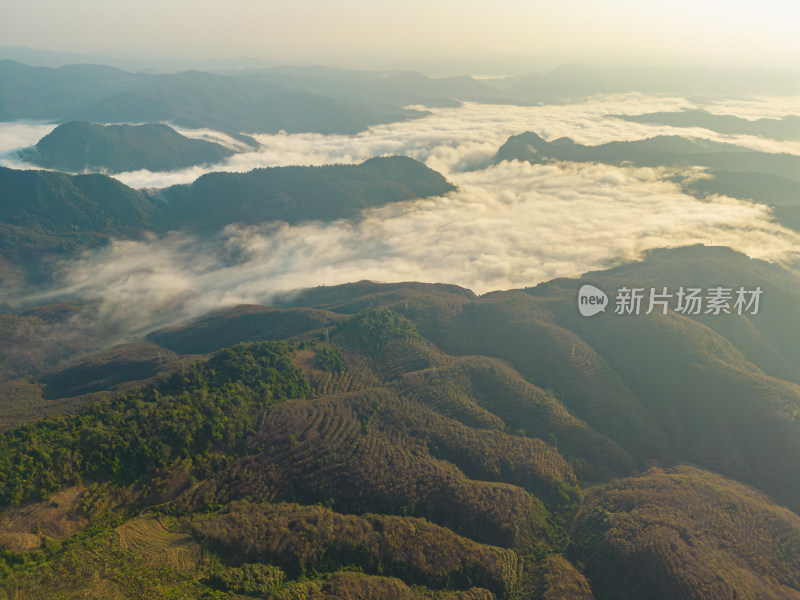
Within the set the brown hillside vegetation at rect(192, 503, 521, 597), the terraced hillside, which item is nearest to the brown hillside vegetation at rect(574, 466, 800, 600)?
the terraced hillside

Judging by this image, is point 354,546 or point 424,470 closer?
point 354,546

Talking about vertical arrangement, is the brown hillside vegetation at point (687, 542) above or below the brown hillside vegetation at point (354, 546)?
below

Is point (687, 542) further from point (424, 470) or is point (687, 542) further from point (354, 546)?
point (354, 546)

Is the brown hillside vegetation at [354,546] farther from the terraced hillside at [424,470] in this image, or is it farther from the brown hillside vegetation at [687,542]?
the brown hillside vegetation at [687,542]

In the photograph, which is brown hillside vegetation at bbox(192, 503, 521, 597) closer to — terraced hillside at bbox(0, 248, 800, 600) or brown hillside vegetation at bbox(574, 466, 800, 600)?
terraced hillside at bbox(0, 248, 800, 600)

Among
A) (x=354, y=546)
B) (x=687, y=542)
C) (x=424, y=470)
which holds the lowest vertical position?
(x=687, y=542)

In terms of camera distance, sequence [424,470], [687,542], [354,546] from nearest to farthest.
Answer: [354,546]
[687,542]
[424,470]

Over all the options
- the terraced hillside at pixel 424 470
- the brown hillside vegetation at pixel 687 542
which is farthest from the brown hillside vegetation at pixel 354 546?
the brown hillside vegetation at pixel 687 542

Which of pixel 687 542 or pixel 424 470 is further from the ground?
pixel 424 470

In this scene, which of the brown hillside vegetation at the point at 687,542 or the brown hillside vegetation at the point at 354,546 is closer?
the brown hillside vegetation at the point at 354,546

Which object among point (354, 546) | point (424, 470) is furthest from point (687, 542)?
point (354, 546)

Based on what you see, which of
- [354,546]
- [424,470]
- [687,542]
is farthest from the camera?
[424,470]

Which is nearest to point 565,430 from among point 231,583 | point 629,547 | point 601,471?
point 601,471
